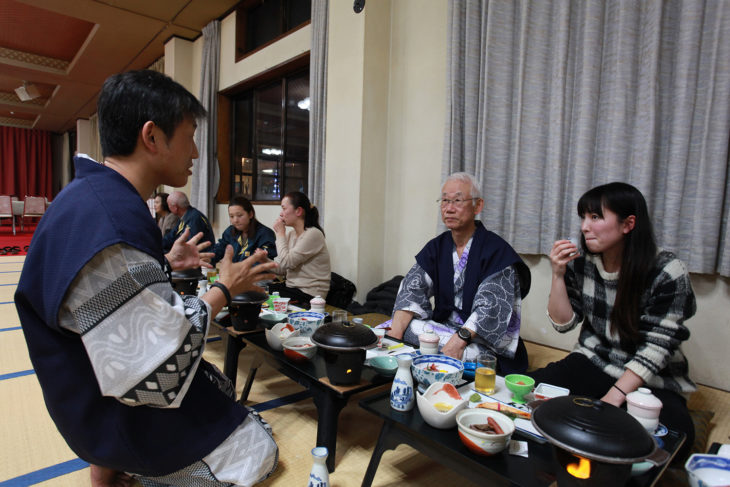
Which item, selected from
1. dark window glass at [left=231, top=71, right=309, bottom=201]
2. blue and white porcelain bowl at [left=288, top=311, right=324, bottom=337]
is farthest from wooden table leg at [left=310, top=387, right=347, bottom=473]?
dark window glass at [left=231, top=71, right=309, bottom=201]

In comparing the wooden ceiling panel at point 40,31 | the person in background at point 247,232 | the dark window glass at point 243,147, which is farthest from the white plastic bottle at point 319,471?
the wooden ceiling panel at point 40,31

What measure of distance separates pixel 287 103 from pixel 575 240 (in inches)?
153

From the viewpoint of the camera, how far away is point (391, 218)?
12.6 ft

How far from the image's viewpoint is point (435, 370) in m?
1.35

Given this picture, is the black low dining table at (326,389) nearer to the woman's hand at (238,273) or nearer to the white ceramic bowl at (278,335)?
the white ceramic bowl at (278,335)

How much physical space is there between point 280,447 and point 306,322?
51 cm

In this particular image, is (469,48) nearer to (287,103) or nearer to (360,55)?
(360,55)

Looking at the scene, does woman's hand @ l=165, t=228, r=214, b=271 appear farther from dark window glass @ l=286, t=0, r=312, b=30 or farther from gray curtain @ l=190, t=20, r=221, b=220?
gray curtain @ l=190, t=20, r=221, b=220

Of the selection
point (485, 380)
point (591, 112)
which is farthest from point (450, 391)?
point (591, 112)

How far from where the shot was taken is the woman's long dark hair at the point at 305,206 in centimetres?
322

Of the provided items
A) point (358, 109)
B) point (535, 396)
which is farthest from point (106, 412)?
point (358, 109)

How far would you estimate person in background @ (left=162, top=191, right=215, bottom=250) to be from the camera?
393cm

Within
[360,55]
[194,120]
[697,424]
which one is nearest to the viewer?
[194,120]

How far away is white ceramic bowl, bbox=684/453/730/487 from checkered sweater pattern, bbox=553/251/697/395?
63 centimetres
